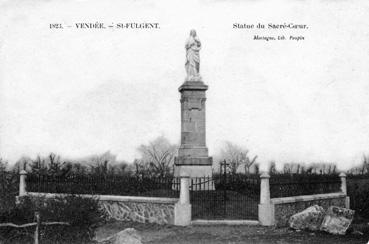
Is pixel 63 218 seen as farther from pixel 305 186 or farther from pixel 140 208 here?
pixel 305 186

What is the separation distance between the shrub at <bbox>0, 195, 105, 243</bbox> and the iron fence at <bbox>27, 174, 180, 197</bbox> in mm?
5882

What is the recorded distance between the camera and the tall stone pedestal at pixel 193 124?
16.0 metres

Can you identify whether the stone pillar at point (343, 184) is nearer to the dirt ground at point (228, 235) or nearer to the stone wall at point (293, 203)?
the stone wall at point (293, 203)

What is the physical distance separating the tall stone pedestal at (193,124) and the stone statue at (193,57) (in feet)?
1.14

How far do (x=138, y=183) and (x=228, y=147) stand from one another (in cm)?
2443

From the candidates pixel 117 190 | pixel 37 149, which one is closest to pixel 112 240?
pixel 117 190

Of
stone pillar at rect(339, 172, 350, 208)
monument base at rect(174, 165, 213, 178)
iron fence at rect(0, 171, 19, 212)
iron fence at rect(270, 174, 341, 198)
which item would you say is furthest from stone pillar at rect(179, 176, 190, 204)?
stone pillar at rect(339, 172, 350, 208)

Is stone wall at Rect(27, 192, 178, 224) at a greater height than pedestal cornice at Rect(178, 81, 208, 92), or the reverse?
pedestal cornice at Rect(178, 81, 208, 92)

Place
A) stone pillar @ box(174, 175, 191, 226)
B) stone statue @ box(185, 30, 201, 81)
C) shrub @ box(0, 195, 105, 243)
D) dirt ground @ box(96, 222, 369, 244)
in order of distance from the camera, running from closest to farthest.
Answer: shrub @ box(0, 195, 105, 243), dirt ground @ box(96, 222, 369, 244), stone pillar @ box(174, 175, 191, 226), stone statue @ box(185, 30, 201, 81)

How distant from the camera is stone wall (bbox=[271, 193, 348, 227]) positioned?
13.0m

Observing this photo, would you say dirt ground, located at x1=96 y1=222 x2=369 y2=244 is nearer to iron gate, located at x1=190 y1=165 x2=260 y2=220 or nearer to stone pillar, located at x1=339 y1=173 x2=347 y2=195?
iron gate, located at x1=190 y1=165 x2=260 y2=220

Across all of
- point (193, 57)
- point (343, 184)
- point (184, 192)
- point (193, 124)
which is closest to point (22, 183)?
point (184, 192)

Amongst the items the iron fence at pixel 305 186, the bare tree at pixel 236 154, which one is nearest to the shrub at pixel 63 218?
the iron fence at pixel 305 186

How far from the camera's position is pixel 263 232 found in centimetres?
1155
